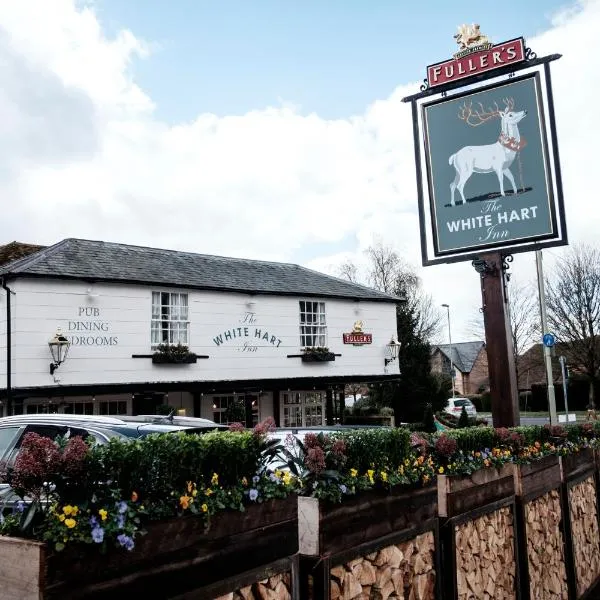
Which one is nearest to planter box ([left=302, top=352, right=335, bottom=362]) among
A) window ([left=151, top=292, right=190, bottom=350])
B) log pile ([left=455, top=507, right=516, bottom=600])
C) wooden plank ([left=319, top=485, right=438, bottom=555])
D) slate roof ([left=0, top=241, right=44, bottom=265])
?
window ([left=151, top=292, right=190, bottom=350])

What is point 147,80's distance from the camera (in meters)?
11.4

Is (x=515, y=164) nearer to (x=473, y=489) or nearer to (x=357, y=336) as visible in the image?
(x=473, y=489)

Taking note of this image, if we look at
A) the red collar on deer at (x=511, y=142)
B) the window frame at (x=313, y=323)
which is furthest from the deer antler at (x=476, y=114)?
the window frame at (x=313, y=323)

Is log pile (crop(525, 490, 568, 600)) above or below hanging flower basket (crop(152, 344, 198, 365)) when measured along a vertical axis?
below

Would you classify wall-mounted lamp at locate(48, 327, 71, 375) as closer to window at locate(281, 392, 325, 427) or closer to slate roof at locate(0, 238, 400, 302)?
slate roof at locate(0, 238, 400, 302)

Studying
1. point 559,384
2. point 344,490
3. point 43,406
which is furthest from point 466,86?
point 559,384

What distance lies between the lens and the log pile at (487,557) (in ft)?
16.8

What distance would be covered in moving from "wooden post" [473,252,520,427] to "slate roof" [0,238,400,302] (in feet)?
37.6

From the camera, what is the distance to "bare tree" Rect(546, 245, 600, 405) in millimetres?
38000

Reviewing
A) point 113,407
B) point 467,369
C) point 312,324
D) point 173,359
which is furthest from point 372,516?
point 467,369

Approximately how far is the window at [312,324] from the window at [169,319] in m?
4.53

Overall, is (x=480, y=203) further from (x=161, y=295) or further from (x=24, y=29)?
(x=161, y=295)

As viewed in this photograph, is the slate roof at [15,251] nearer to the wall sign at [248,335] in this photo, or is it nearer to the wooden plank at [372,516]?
the wall sign at [248,335]

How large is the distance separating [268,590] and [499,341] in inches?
234
